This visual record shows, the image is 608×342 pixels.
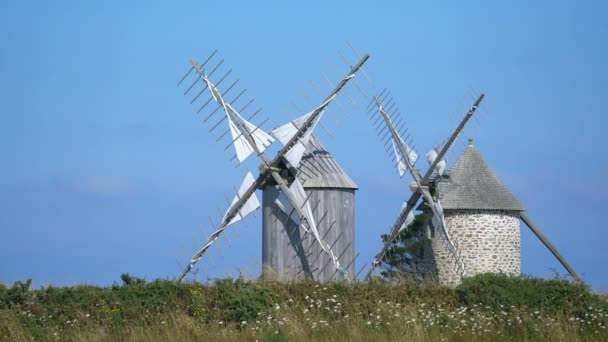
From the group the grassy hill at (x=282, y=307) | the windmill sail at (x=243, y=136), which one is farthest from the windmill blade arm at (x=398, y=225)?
the grassy hill at (x=282, y=307)

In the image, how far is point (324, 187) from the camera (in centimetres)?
2433

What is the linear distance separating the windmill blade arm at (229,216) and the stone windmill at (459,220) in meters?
5.62

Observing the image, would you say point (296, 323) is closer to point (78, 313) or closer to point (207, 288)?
point (207, 288)

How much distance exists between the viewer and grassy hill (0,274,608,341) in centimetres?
1655

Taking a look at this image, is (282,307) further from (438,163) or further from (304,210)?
(438,163)

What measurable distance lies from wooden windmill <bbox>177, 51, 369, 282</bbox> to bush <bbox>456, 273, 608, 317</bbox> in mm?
5308

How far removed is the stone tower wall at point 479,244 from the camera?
29438mm

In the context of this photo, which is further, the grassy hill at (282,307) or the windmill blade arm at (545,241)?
the windmill blade arm at (545,241)

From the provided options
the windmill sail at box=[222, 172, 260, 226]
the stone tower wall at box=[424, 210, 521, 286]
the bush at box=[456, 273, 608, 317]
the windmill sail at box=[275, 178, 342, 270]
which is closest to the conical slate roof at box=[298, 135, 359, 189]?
the windmill sail at box=[275, 178, 342, 270]

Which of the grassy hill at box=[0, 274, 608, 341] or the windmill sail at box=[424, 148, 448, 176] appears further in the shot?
the windmill sail at box=[424, 148, 448, 176]

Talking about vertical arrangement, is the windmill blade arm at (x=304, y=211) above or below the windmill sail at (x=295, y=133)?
below

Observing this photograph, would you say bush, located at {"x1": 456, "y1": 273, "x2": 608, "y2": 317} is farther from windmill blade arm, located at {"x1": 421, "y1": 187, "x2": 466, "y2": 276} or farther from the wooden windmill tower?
windmill blade arm, located at {"x1": 421, "y1": 187, "x2": 466, "y2": 276}

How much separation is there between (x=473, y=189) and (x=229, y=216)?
8549mm

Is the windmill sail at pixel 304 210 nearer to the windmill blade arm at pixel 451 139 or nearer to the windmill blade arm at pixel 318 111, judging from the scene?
the windmill blade arm at pixel 318 111
